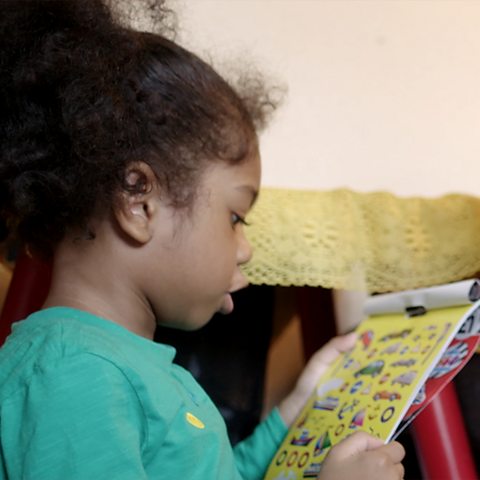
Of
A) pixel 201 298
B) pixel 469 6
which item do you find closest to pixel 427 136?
pixel 469 6

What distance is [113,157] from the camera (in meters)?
0.58

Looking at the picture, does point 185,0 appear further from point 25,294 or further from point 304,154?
point 25,294

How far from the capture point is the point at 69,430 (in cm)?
47

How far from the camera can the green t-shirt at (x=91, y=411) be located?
462mm

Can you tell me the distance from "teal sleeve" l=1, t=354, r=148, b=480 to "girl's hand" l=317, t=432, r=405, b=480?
0.15m

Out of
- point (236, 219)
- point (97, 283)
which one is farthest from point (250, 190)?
point (97, 283)

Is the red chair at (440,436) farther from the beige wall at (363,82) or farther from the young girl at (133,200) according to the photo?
the beige wall at (363,82)

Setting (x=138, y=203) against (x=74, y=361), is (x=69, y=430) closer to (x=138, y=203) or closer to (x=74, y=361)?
(x=74, y=361)

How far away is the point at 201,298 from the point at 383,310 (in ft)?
0.70

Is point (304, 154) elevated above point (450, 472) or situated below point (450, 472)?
above

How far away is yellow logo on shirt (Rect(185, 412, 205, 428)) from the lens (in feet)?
1.84

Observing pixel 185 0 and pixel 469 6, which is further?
pixel 185 0

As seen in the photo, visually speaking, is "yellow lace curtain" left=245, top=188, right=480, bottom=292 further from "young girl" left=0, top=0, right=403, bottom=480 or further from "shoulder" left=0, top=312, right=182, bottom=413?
"shoulder" left=0, top=312, right=182, bottom=413

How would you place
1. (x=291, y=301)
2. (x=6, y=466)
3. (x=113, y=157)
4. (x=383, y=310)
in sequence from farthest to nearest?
(x=291, y=301) < (x=383, y=310) < (x=113, y=157) < (x=6, y=466)
